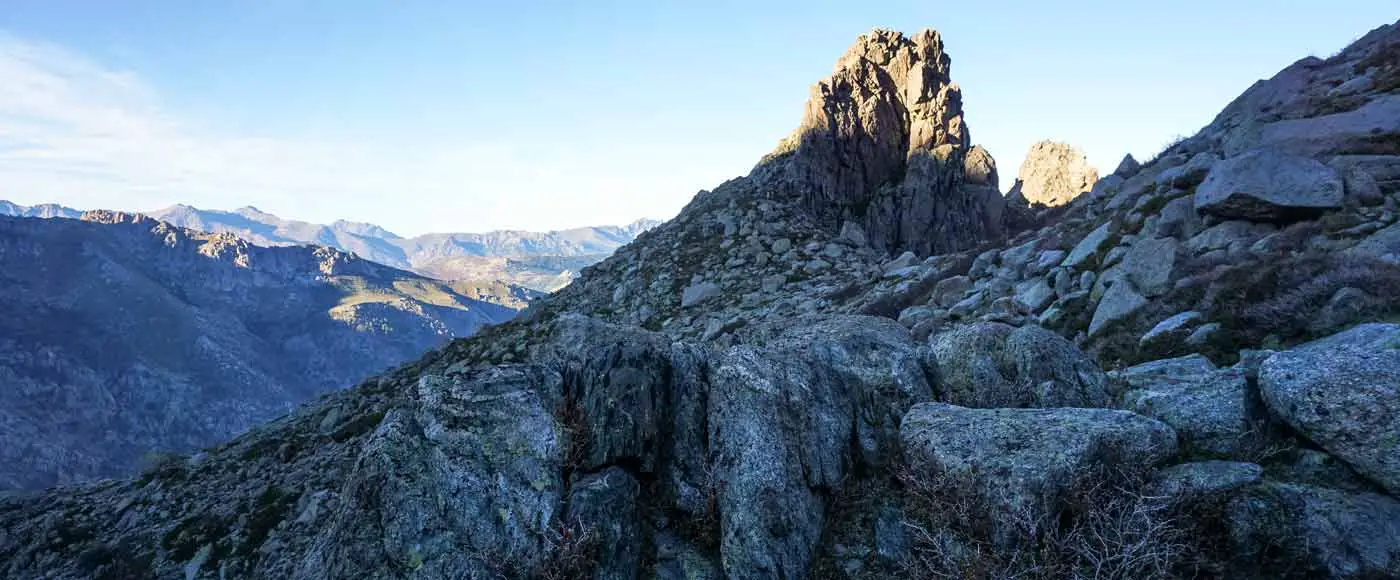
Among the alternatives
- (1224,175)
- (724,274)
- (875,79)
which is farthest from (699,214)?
(1224,175)

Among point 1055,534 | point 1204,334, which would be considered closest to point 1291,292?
point 1204,334

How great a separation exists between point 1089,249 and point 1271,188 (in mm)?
5974

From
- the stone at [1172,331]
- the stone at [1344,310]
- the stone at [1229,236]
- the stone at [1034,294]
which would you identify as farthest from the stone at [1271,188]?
the stone at [1344,310]

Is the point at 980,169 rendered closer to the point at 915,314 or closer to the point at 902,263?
the point at 902,263

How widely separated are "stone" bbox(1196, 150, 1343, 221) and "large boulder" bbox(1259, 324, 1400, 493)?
421 inches

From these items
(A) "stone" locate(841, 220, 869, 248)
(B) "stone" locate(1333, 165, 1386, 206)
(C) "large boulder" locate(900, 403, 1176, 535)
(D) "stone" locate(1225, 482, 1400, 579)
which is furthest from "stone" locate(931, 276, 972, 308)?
(D) "stone" locate(1225, 482, 1400, 579)

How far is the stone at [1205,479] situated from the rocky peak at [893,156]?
108 ft

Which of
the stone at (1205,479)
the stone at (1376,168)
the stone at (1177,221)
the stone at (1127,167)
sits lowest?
the stone at (1205,479)

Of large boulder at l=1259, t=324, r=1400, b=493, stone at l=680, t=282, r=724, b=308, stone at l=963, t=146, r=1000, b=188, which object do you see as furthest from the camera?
stone at l=963, t=146, r=1000, b=188

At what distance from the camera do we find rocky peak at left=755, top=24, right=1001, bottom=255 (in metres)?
41.6

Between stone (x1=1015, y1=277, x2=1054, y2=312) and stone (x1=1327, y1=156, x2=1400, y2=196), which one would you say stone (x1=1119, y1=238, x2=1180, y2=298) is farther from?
stone (x1=1327, y1=156, x2=1400, y2=196)

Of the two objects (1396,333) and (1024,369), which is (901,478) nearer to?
(1024,369)

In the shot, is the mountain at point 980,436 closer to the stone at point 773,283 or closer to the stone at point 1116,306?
the stone at point 1116,306

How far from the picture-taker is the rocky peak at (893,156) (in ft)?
136
